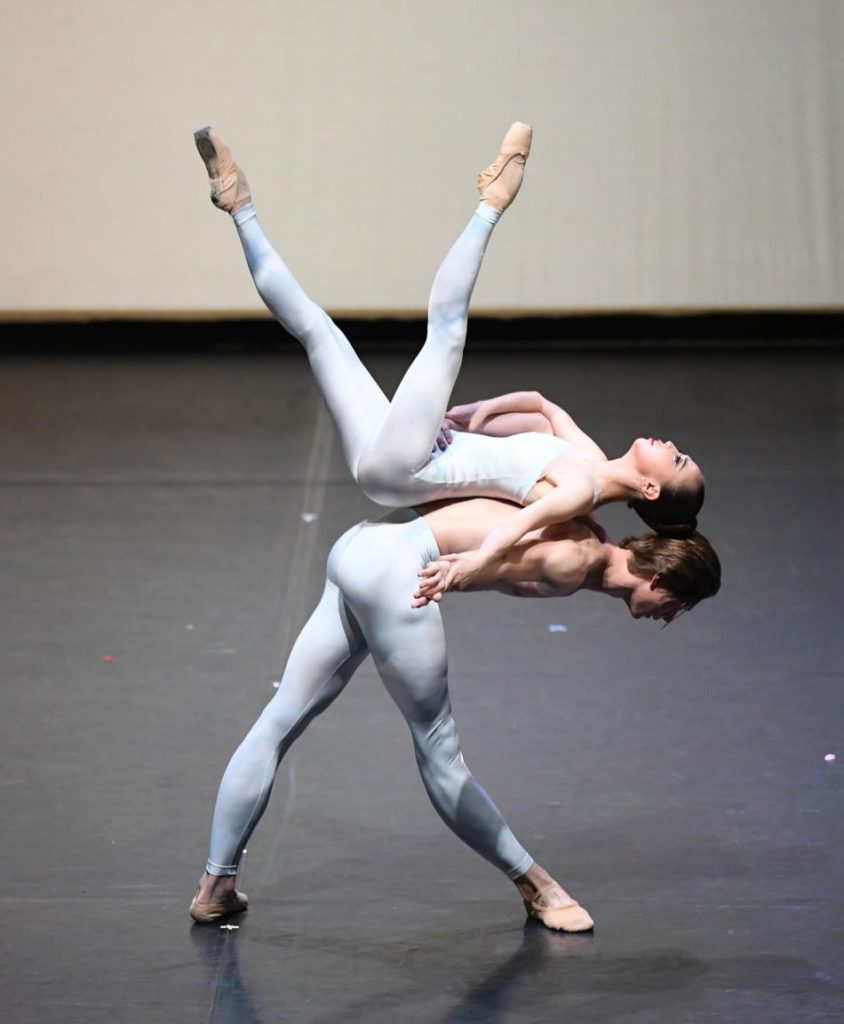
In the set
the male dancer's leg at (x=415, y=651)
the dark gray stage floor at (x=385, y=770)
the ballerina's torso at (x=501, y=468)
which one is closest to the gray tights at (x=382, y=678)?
the male dancer's leg at (x=415, y=651)

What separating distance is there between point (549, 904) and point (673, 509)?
0.80m

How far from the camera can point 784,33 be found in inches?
299

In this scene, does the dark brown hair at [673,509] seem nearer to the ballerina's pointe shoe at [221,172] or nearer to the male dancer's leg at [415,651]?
the male dancer's leg at [415,651]

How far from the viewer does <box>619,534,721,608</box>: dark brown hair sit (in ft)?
9.70

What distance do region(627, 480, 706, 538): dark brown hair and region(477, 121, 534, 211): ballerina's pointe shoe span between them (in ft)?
1.93

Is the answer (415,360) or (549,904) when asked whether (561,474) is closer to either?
(415,360)

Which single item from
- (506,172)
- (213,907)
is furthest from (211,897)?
(506,172)

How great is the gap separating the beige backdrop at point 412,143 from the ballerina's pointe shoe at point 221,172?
4709 millimetres

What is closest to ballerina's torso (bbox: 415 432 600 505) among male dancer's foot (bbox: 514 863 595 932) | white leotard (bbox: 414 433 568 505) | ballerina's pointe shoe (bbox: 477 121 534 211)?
white leotard (bbox: 414 433 568 505)

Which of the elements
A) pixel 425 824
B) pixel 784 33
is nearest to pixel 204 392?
pixel 784 33

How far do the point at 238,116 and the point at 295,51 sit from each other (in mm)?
396

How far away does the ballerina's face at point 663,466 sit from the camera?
9.50ft

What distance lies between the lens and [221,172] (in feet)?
9.77

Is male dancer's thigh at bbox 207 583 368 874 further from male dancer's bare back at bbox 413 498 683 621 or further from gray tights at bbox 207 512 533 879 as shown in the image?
male dancer's bare back at bbox 413 498 683 621
